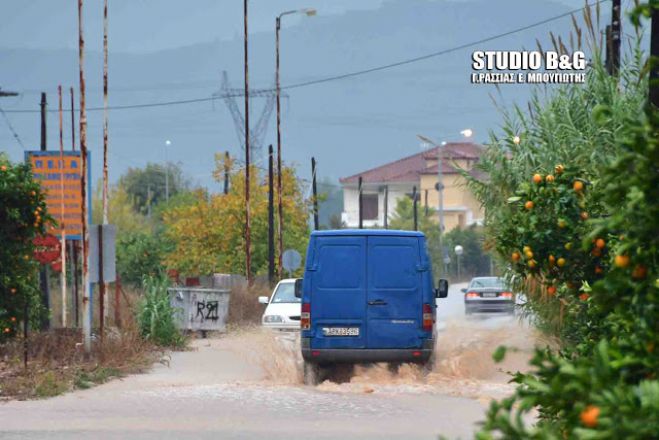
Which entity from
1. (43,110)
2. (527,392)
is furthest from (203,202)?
(527,392)

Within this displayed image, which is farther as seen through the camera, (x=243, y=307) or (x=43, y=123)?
(x=43, y=123)

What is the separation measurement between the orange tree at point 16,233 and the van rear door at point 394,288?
5.88 metres

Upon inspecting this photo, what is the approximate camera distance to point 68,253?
44.2 metres

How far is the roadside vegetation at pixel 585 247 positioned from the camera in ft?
16.5

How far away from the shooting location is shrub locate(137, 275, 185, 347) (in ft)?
96.7

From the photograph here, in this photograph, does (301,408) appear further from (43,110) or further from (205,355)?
(43,110)

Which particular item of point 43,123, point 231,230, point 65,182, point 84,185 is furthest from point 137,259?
point 84,185

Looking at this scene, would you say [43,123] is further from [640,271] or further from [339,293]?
[640,271]

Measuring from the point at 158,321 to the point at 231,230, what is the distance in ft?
96.1

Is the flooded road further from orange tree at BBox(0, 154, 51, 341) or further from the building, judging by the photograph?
the building

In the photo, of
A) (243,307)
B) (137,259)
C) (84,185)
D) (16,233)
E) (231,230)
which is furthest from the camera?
(137,259)

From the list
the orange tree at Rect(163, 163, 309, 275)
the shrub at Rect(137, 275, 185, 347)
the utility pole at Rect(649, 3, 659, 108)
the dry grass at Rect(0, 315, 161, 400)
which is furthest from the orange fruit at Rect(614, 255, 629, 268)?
the orange tree at Rect(163, 163, 309, 275)

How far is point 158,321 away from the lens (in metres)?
29.6

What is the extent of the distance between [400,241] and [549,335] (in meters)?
3.18
